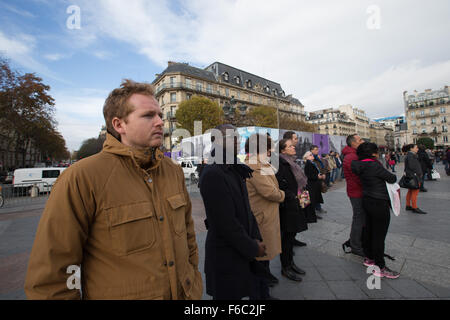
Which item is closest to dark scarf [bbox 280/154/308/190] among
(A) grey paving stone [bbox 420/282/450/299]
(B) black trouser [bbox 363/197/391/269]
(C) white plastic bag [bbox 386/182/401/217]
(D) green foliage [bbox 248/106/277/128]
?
(B) black trouser [bbox 363/197/391/269]

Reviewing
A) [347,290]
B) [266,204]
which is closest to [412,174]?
[347,290]

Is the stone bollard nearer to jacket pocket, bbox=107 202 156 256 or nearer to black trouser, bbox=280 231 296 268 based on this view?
black trouser, bbox=280 231 296 268

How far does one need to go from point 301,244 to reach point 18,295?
4411mm

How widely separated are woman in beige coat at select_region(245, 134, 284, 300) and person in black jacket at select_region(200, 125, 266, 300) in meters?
0.55

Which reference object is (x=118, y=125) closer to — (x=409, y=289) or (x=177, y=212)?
(x=177, y=212)

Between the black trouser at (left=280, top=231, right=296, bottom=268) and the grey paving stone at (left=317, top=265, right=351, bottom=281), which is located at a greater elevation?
the black trouser at (left=280, top=231, right=296, bottom=268)

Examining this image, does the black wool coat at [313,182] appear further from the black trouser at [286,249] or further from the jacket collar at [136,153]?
the jacket collar at [136,153]

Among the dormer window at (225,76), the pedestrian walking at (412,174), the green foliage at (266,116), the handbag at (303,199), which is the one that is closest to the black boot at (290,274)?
the handbag at (303,199)

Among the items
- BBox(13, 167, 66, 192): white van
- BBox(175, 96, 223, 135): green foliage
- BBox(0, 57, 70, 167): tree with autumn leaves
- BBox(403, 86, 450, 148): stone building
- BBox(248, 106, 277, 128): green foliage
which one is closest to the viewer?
BBox(13, 167, 66, 192): white van

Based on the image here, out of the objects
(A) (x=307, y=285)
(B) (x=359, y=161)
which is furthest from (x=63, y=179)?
(B) (x=359, y=161)

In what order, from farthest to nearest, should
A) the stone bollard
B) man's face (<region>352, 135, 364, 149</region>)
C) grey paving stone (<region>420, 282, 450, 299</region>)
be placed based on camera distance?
the stone bollard, man's face (<region>352, 135, 364, 149</region>), grey paving stone (<region>420, 282, 450, 299</region>)

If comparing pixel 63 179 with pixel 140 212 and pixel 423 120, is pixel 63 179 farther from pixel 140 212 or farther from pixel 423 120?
pixel 423 120

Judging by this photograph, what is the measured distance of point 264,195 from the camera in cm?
253

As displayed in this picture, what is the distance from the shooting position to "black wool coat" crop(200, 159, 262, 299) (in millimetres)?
1765
